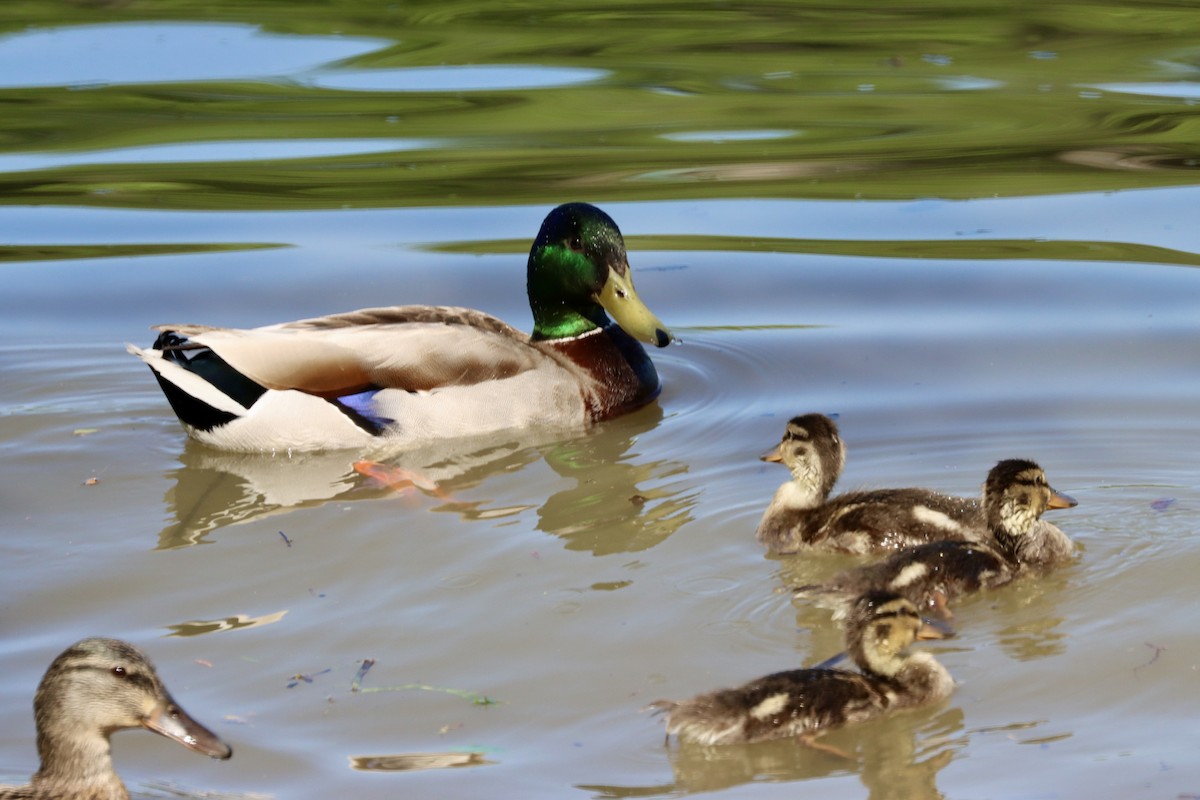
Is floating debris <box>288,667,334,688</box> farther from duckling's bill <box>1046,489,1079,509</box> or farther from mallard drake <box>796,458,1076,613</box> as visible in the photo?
duckling's bill <box>1046,489,1079,509</box>

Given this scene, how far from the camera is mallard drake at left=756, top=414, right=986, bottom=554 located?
6875mm

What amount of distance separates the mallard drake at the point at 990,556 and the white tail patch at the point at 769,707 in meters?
0.95

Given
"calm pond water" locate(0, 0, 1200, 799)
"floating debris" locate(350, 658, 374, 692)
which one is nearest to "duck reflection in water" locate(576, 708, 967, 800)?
"calm pond water" locate(0, 0, 1200, 799)

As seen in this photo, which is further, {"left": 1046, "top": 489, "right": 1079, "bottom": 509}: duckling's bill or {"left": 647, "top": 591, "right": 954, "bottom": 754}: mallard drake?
{"left": 1046, "top": 489, "right": 1079, "bottom": 509}: duckling's bill

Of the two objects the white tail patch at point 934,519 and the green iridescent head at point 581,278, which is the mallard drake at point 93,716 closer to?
the white tail patch at point 934,519

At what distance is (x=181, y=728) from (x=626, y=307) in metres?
4.62

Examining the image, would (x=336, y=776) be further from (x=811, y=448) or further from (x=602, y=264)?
(x=602, y=264)

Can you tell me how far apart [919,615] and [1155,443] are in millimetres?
2516

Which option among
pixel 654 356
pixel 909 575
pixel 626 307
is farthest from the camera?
pixel 654 356

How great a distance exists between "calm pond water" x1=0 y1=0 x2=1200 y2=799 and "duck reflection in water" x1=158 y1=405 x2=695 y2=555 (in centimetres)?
3

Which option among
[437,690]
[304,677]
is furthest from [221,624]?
[437,690]

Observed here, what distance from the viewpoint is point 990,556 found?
6.54 m

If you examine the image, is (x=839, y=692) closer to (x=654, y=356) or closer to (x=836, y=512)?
(x=836, y=512)

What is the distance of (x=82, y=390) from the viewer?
363 inches
